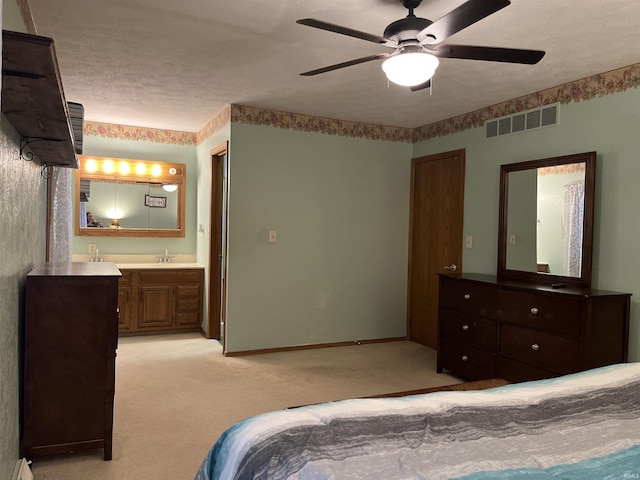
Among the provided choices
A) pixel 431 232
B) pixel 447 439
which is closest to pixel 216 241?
pixel 431 232

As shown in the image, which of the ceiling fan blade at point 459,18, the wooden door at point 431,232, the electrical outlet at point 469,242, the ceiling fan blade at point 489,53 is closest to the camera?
the ceiling fan blade at point 459,18

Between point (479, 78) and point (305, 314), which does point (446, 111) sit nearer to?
point (479, 78)

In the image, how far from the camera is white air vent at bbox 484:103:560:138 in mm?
3719

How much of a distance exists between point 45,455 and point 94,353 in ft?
1.91

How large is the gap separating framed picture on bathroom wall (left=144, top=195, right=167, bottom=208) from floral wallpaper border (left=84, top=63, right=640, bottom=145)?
721 millimetres

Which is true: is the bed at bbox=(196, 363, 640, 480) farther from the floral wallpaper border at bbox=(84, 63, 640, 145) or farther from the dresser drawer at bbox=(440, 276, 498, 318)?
the floral wallpaper border at bbox=(84, 63, 640, 145)

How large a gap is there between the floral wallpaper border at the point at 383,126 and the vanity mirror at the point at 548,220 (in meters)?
0.49

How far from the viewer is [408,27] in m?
2.16

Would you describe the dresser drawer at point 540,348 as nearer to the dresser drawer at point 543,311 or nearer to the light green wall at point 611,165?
the dresser drawer at point 543,311

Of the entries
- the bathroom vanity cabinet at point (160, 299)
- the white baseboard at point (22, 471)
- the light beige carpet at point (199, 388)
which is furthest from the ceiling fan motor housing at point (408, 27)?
the bathroom vanity cabinet at point (160, 299)

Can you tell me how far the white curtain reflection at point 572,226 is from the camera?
344cm

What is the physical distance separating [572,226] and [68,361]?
3.47 meters

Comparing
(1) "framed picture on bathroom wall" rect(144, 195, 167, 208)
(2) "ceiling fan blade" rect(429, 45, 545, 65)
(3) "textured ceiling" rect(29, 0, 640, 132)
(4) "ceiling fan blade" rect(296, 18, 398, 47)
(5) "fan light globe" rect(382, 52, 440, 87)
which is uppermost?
(3) "textured ceiling" rect(29, 0, 640, 132)

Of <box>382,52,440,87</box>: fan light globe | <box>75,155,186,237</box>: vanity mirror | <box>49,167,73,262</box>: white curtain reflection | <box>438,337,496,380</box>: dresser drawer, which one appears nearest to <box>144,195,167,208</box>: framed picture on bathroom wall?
<box>75,155,186,237</box>: vanity mirror
